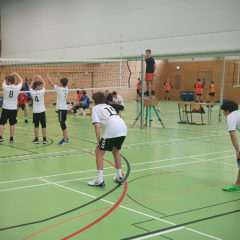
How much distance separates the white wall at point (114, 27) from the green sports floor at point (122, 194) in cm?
722

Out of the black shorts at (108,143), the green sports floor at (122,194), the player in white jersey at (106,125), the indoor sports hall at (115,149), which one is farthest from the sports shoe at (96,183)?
the black shorts at (108,143)

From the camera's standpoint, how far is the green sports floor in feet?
15.5

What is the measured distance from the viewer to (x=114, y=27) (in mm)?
20672

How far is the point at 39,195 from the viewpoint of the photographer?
20.1 ft

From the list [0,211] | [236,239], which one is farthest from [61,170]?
[236,239]

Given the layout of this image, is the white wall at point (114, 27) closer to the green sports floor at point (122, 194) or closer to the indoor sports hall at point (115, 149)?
the indoor sports hall at point (115, 149)

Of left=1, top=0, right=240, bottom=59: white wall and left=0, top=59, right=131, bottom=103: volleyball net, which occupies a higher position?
left=1, top=0, right=240, bottom=59: white wall

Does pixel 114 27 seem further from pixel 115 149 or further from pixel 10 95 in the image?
pixel 115 149

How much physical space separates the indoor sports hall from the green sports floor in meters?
0.02

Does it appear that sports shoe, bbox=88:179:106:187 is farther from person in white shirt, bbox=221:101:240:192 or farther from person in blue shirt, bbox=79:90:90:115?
person in blue shirt, bbox=79:90:90:115

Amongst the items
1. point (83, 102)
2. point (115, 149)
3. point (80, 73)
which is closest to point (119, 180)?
point (115, 149)

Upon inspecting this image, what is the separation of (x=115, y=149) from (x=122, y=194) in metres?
0.83

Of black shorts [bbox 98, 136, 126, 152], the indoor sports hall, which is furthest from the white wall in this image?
black shorts [bbox 98, 136, 126, 152]

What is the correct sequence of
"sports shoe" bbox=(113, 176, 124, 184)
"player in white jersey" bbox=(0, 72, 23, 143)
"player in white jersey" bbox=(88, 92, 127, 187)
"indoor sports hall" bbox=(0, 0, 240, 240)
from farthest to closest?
"player in white jersey" bbox=(0, 72, 23, 143)
"sports shoe" bbox=(113, 176, 124, 184)
"player in white jersey" bbox=(88, 92, 127, 187)
"indoor sports hall" bbox=(0, 0, 240, 240)
